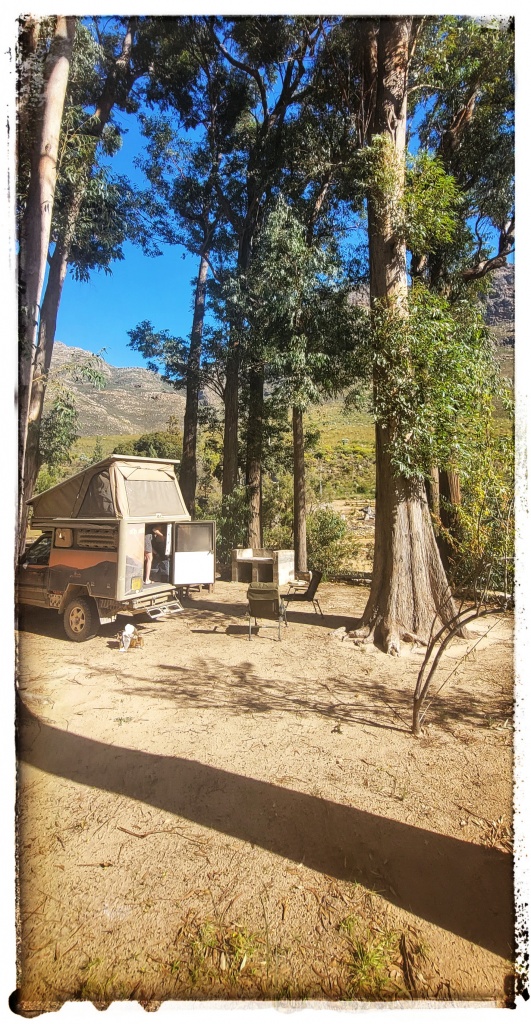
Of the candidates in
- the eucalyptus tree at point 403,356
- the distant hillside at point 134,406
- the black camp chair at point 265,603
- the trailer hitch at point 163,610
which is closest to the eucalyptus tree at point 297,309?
the eucalyptus tree at point 403,356

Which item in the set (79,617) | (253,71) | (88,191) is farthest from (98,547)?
(253,71)

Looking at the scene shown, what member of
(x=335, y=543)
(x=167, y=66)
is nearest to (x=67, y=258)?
(x=167, y=66)

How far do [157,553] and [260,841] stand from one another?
5.67m

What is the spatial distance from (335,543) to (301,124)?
10647mm

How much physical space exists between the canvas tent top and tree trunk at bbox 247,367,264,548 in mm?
5670

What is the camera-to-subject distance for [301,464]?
38.1 ft

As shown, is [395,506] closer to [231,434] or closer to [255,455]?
[255,455]

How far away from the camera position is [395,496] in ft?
21.3

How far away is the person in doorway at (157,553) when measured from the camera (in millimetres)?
7430

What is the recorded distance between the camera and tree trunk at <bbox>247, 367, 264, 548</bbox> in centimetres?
1266

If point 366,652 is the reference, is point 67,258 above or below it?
above

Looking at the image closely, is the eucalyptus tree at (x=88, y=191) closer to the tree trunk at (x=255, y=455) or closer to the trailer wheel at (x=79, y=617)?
the trailer wheel at (x=79, y=617)

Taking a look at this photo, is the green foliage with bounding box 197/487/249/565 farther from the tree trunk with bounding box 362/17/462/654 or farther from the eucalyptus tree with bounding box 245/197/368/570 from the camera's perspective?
the tree trunk with bounding box 362/17/462/654

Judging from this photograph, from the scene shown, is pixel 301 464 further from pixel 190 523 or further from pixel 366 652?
pixel 366 652
